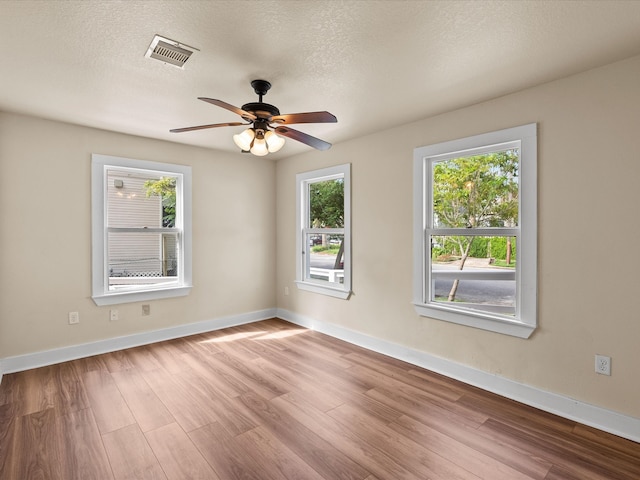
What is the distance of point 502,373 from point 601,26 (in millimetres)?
2473

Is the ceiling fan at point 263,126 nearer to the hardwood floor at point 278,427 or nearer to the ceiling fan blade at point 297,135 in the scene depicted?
the ceiling fan blade at point 297,135

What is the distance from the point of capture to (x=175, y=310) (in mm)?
4297

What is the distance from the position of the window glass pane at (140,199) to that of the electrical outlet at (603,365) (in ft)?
14.5

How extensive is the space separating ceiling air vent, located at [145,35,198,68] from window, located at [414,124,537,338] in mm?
2228

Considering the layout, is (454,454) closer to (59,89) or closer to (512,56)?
Result: (512,56)

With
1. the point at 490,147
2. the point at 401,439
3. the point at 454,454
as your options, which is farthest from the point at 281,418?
the point at 490,147

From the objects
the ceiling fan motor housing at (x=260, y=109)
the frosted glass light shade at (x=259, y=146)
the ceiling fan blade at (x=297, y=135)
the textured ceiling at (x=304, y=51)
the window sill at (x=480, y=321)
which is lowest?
the window sill at (x=480, y=321)

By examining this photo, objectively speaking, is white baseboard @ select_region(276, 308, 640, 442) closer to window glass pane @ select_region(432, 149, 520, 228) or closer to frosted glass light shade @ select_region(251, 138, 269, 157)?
window glass pane @ select_region(432, 149, 520, 228)

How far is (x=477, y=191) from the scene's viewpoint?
3072mm

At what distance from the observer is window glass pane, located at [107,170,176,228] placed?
386cm

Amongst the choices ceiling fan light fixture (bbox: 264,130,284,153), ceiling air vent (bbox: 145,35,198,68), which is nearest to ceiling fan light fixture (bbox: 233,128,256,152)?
ceiling fan light fixture (bbox: 264,130,284,153)

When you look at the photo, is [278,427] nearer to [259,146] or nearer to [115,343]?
[259,146]

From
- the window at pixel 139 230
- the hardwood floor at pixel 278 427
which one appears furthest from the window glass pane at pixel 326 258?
the window at pixel 139 230

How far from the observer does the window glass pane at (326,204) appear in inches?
172
